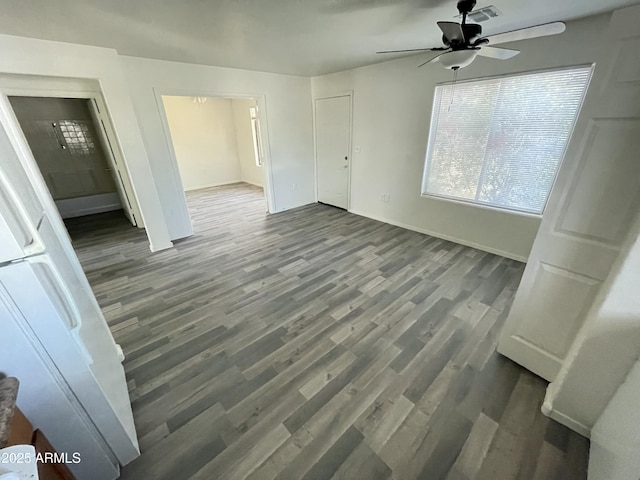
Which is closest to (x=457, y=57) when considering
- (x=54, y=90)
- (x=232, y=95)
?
(x=232, y=95)

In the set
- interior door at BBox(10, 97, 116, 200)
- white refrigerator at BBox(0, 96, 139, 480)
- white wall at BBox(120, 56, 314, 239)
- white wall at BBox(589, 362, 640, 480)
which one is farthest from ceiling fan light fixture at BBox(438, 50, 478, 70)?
interior door at BBox(10, 97, 116, 200)

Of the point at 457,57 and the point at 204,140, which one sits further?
the point at 204,140

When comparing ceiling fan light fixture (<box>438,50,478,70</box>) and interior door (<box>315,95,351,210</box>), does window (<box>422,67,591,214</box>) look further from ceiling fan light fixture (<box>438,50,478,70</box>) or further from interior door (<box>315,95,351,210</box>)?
interior door (<box>315,95,351,210</box>)

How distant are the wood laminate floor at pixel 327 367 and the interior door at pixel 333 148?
2030 millimetres

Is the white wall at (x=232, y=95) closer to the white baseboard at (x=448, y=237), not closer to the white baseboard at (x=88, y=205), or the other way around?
the white baseboard at (x=448, y=237)

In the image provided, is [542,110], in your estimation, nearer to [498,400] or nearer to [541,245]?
[541,245]

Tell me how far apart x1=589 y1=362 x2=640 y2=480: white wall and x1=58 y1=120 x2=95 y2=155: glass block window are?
305 inches

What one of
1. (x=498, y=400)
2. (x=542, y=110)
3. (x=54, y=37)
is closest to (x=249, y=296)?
(x=498, y=400)

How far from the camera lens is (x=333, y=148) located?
197 inches

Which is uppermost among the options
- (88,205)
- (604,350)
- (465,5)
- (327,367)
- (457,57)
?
(465,5)

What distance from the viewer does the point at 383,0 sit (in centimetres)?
183

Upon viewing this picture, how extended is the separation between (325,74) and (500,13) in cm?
309

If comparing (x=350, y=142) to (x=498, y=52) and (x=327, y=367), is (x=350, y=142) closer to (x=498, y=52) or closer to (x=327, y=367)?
(x=498, y=52)

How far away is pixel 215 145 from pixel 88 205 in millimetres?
3276
